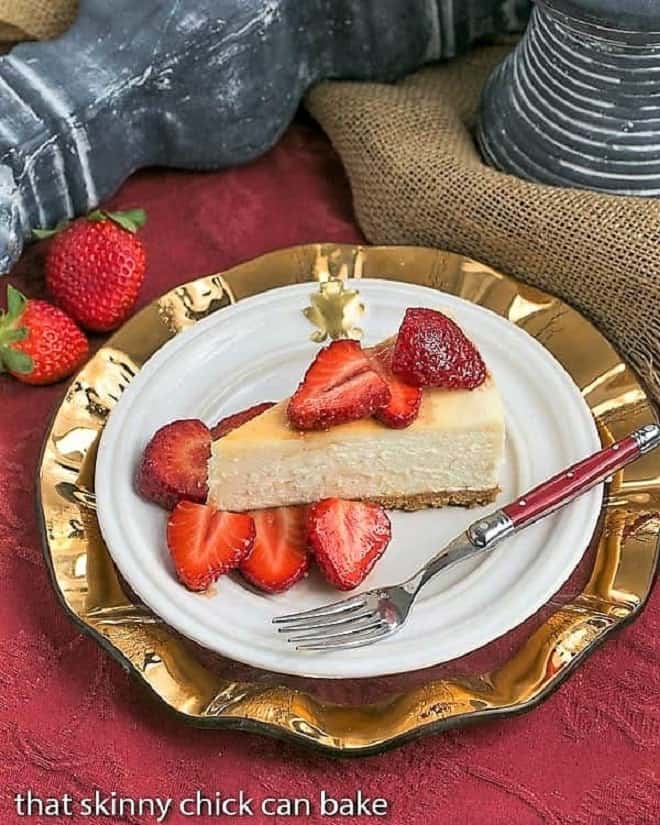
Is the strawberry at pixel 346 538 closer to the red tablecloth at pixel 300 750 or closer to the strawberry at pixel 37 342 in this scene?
the red tablecloth at pixel 300 750

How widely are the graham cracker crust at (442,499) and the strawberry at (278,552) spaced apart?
117 millimetres

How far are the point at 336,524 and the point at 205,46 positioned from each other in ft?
2.44

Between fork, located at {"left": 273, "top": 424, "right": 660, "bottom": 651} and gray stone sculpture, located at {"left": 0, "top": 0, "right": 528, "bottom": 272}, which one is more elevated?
gray stone sculpture, located at {"left": 0, "top": 0, "right": 528, "bottom": 272}

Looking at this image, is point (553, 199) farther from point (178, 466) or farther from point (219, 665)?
point (219, 665)

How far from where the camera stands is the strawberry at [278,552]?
1228 mm

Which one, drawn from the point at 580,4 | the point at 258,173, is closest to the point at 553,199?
the point at 580,4

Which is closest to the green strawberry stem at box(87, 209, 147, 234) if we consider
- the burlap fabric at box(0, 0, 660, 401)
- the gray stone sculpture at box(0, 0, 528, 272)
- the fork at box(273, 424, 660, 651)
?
the gray stone sculpture at box(0, 0, 528, 272)

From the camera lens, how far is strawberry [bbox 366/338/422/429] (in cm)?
128

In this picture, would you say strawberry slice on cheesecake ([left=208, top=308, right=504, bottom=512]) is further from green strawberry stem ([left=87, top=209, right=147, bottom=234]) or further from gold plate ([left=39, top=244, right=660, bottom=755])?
green strawberry stem ([left=87, top=209, right=147, bottom=234])

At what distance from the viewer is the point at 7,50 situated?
1884mm

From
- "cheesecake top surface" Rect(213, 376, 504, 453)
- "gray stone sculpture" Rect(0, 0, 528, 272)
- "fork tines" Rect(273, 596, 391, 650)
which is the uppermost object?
"gray stone sculpture" Rect(0, 0, 528, 272)

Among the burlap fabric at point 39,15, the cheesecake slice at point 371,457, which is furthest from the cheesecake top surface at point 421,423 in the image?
the burlap fabric at point 39,15

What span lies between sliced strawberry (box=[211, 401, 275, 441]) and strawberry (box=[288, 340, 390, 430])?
0.07 m

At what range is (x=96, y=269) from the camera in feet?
5.03
